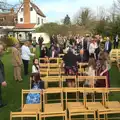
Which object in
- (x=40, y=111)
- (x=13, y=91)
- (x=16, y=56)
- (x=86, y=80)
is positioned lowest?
(x=13, y=91)

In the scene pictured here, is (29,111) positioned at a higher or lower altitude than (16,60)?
lower

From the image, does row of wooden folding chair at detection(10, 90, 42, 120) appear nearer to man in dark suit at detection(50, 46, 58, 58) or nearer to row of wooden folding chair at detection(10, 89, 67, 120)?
row of wooden folding chair at detection(10, 89, 67, 120)

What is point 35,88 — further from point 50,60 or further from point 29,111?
point 50,60

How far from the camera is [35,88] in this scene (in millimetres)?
9039

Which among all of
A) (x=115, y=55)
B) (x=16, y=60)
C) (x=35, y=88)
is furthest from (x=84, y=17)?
(x=35, y=88)

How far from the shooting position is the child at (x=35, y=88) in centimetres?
858

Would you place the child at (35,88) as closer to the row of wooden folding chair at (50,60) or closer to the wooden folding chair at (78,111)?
the wooden folding chair at (78,111)

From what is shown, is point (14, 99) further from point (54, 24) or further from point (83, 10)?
point (83, 10)

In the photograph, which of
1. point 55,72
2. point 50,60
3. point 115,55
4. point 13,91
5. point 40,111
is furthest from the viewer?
point 115,55

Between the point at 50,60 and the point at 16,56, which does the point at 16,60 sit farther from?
the point at 50,60

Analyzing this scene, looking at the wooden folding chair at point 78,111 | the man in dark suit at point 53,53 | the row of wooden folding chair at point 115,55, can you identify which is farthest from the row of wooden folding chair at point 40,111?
the row of wooden folding chair at point 115,55

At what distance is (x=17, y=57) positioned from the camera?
13.4 meters

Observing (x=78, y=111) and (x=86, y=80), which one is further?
(x=86, y=80)

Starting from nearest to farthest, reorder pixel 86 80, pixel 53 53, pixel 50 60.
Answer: pixel 86 80, pixel 50 60, pixel 53 53
